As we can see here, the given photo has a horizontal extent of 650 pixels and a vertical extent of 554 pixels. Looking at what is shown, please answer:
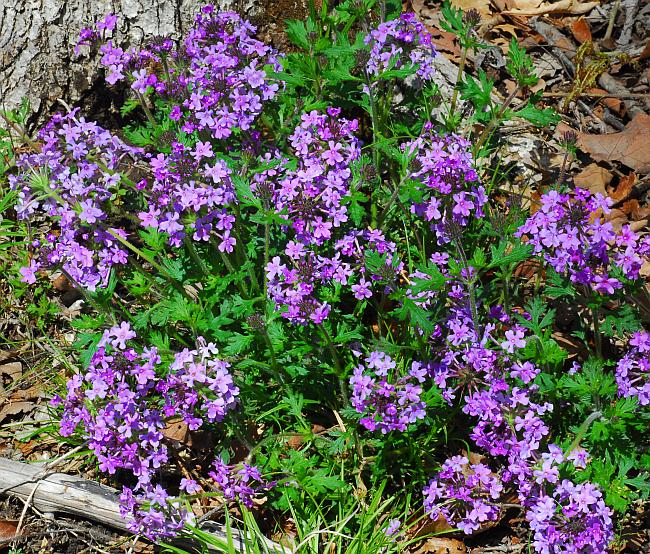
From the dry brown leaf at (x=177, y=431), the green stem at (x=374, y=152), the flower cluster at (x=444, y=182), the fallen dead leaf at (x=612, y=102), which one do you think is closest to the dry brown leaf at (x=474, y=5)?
the fallen dead leaf at (x=612, y=102)

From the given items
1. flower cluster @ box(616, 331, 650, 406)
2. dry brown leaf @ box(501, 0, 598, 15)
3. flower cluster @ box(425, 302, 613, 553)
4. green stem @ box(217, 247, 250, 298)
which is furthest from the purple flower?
dry brown leaf @ box(501, 0, 598, 15)

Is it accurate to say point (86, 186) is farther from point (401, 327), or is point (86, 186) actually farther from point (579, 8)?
point (579, 8)

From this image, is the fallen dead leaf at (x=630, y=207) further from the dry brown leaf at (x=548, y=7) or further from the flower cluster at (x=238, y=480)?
the flower cluster at (x=238, y=480)

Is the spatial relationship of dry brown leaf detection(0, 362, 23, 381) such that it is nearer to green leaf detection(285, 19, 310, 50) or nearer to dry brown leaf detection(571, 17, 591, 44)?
green leaf detection(285, 19, 310, 50)

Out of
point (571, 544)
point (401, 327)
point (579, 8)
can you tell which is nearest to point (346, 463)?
point (401, 327)

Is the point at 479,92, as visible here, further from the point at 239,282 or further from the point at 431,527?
the point at 431,527

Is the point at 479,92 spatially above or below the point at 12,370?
above

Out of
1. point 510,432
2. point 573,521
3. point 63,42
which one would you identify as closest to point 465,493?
point 510,432
